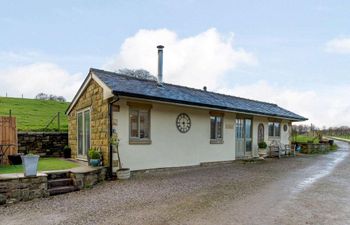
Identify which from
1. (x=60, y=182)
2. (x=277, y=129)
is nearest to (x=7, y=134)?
(x=60, y=182)

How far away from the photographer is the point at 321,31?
13008 millimetres

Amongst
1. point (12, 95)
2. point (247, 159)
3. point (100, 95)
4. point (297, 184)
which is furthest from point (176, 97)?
point (12, 95)

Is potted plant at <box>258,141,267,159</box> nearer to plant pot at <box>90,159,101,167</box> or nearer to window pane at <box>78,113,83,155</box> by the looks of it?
window pane at <box>78,113,83,155</box>

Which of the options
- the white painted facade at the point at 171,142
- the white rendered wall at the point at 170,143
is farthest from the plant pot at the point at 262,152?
the white rendered wall at the point at 170,143

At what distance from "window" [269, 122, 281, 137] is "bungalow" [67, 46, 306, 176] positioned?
11.4ft

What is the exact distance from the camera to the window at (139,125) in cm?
928

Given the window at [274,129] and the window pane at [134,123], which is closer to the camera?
the window pane at [134,123]

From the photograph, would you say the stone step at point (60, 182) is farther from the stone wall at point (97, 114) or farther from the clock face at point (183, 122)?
the clock face at point (183, 122)

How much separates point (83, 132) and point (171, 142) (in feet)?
12.7

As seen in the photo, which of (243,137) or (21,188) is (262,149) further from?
(21,188)

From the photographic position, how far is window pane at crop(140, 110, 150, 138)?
376 inches

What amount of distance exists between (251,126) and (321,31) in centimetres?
597

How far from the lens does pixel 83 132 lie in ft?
36.4

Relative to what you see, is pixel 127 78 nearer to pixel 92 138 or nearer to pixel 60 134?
pixel 92 138
